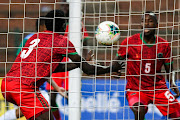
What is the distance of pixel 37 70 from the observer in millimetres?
3404

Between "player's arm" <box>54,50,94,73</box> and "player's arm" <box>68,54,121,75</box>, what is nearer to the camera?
"player's arm" <box>68,54,121,75</box>

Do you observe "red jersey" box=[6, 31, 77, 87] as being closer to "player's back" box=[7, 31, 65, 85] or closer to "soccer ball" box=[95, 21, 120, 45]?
"player's back" box=[7, 31, 65, 85]

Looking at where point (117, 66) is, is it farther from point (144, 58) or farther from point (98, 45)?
point (98, 45)

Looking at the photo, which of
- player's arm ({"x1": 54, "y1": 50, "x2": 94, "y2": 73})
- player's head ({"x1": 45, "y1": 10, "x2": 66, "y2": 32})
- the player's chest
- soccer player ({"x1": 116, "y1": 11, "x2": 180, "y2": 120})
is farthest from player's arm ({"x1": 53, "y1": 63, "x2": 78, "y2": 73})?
the player's chest

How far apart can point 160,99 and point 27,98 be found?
160cm

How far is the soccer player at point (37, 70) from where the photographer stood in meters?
3.37

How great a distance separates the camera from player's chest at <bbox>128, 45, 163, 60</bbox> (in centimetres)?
421

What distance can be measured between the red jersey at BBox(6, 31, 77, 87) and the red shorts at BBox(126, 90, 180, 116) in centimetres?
105

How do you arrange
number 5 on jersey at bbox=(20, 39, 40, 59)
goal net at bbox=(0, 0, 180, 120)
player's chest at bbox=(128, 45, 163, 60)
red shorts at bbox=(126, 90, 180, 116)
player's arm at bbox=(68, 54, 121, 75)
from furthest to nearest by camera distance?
goal net at bbox=(0, 0, 180, 120)
player's chest at bbox=(128, 45, 163, 60)
red shorts at bbox=(126, 90, 180, 116)
number 5 on jersey at bbox=(20, 39, 40, 59)
player's arm at bbox=(68, 54, 121, 75)

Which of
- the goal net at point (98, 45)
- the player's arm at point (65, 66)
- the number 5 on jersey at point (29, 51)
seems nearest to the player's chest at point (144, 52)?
the goal net at point (98, 45)

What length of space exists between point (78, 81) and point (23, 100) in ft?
1.72

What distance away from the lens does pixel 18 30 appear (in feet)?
19.1

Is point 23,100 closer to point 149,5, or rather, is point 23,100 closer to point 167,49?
point 167,49

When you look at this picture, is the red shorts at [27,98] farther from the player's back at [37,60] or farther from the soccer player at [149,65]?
the soccer player at [149,65]
